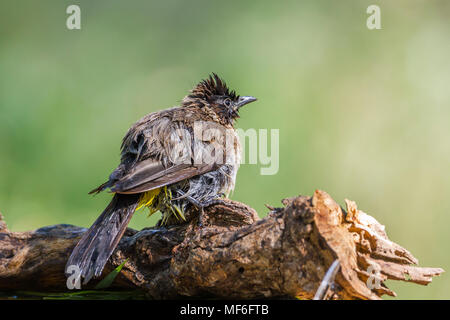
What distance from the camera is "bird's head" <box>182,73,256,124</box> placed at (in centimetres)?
486

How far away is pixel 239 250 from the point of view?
269 cm

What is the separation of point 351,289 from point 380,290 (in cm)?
21

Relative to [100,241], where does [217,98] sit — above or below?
above

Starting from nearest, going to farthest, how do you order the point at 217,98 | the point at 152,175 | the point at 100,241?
the point at 100,241, the point at 152,175, the point at 217,98

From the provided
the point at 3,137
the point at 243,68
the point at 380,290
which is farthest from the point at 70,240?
the point at 243,68

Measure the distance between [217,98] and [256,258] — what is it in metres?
2.55

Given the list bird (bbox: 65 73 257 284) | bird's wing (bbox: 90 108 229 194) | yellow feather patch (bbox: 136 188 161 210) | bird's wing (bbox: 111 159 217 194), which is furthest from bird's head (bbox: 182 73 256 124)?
yellow feather patch (bbox: 136 188 161 210)

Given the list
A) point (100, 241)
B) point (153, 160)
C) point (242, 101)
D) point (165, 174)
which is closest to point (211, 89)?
point (242, 101)

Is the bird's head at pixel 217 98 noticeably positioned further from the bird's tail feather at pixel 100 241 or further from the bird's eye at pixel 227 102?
the bird's tail feather at pixel 100 241

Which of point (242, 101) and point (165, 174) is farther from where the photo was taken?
point (242, 101)

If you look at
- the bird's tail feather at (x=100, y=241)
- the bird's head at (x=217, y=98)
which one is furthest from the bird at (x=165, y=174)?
the bird's head at (x=217, y=98)

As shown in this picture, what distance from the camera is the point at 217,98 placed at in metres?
4.91

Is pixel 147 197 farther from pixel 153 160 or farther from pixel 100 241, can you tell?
pixel 100 241

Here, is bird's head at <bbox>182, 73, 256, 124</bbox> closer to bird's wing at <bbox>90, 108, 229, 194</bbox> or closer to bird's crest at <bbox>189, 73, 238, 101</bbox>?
bird's crest at <bbox>189, 73, 238, 101</bbox>
